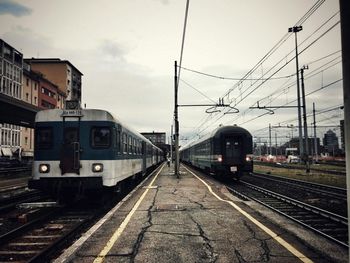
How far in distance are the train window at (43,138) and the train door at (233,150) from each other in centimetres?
1140

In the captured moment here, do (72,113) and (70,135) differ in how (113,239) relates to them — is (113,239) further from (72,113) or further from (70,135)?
(72,113)

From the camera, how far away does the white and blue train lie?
30.9 feet

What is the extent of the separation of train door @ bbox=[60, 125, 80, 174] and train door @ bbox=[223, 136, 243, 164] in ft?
36.1

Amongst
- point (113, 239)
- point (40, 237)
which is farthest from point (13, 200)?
point (113, 239)

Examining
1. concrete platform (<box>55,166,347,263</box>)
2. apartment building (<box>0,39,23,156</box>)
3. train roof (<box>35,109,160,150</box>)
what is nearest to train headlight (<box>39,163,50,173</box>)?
train roof (<box>35,109,160,150</box>)

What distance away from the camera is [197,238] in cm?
637

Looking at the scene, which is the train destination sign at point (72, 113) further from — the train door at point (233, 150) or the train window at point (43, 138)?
the train door at point (233, 150)

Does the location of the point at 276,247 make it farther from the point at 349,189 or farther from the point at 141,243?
the point at 349,189

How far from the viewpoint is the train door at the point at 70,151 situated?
9469 mm

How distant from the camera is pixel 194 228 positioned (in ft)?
23.6

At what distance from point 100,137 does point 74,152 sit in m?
0.87

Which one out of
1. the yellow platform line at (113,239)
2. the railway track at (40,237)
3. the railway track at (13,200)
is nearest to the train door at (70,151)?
the railway track at (40,237)

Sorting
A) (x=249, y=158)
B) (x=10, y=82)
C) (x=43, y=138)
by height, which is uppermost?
(x=10, y=82)

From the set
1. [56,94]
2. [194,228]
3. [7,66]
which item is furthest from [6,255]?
[56,94]
